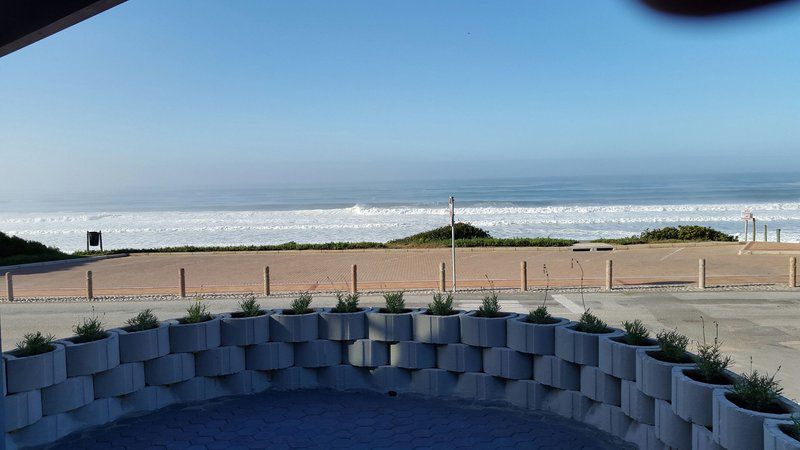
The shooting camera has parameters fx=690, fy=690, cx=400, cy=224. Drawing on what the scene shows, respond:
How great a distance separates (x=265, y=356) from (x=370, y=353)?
1.27 metres

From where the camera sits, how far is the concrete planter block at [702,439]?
4973mm

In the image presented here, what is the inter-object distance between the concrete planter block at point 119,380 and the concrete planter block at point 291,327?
5.15 feet

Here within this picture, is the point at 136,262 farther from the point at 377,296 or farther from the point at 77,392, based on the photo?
the point at 77,392

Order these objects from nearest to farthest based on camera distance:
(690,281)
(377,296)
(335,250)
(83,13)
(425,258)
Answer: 1. (83,13)
2. (377,296)
3. (690,281)
4. (425,258)
5. (335,250)

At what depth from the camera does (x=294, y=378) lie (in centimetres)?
852

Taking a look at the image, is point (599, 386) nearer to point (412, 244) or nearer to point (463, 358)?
point (463, 358)

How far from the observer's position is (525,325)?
7.53 metres

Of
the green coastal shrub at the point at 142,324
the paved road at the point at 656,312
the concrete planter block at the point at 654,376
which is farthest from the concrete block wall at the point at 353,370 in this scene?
the paved road at the point at 656,312

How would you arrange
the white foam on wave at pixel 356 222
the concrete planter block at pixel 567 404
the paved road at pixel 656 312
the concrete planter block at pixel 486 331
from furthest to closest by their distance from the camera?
the white foam on wave at pixel 356 222 < the paved road at pixel 656 312 < the concrete planter block at pixel 486 331 < the concrete planter block at pixel 567 404

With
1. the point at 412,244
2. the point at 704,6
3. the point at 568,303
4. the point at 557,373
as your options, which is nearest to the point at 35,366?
the point at 557,373

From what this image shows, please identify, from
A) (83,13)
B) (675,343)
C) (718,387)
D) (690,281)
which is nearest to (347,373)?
(675,343)

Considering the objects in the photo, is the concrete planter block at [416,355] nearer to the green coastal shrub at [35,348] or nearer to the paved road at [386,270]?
the green coastal shrub at [35,348]

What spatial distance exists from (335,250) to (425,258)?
529cm

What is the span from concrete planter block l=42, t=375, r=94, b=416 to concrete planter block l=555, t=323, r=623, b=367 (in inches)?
193
